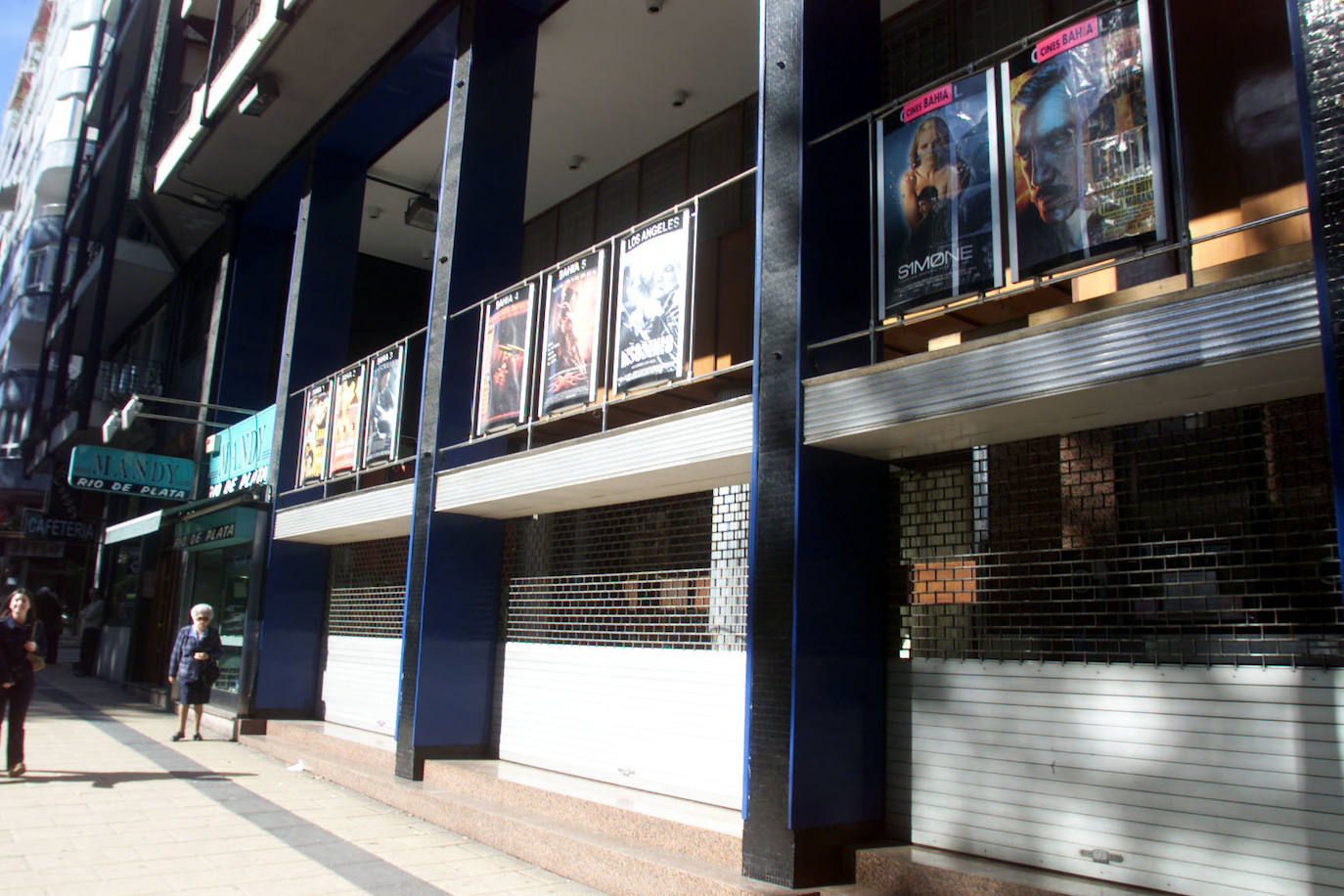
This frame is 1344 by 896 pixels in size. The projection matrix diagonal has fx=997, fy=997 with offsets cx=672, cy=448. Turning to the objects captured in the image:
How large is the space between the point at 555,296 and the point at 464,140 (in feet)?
8.19

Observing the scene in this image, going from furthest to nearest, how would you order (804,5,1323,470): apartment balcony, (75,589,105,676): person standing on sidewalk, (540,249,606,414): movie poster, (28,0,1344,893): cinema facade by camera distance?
(75,589,105,676): person standing on sidewalk
(540,249,606,414): movie poster
(28,0,1344,893): cinema facade
(804,5,1323,470): apartment balcony

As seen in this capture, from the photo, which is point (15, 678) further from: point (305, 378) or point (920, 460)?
point (920, 460)

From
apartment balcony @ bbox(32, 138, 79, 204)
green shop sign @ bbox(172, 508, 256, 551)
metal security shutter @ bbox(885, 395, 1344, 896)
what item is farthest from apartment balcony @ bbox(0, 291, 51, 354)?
metal security shutter @ bbox(885, 395, 1344, 896)

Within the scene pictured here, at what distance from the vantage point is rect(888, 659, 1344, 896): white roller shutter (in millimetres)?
4387

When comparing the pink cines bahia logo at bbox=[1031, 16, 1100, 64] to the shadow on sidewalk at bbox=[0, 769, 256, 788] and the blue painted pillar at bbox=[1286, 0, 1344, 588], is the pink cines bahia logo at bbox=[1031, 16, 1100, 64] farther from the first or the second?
the shadow on sidewalk at bbox=[0, 769, 256, 788]

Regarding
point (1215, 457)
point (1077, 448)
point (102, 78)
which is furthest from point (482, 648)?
point (102, 78)

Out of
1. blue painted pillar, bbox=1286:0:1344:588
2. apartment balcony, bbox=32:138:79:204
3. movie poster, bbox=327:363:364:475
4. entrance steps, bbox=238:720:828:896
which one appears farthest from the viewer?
apartment balcony, bbox=32:138:79:204

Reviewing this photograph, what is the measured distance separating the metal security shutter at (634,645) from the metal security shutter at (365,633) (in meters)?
2.52

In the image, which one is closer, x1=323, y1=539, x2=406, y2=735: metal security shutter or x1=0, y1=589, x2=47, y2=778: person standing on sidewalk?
x1=0, y1=589, x2=47, y2=778: person standing on sidewalk

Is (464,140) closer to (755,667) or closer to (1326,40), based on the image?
(755,667)

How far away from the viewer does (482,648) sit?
9875 millimetres

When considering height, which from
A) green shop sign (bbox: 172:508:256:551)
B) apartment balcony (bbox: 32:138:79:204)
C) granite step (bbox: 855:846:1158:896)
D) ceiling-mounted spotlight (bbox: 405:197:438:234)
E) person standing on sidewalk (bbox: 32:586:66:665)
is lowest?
granite step (bbox: 855:846:1158:896)

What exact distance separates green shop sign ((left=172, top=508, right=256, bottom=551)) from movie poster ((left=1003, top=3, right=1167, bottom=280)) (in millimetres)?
11727

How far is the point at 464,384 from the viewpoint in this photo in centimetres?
1030
